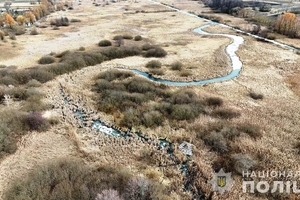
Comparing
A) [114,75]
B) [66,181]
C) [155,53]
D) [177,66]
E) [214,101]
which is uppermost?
[155,53]

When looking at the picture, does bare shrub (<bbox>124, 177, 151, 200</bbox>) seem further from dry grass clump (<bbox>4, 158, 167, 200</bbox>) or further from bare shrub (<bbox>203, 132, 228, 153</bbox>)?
bare shrub (<bbox>203, 132, 228, 153</bbox>)

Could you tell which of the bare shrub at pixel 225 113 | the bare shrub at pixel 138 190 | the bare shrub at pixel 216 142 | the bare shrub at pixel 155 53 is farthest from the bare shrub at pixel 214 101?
the bare shrub at pixel 155 53

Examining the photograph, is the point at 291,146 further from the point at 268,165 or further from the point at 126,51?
the point at 126,51

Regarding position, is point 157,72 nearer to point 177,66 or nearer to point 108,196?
point 177,66

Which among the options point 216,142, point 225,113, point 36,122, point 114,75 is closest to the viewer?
point 216,142

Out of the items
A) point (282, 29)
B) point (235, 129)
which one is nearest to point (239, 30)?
point (282, 29)

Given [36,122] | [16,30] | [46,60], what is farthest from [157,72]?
[16,30]
